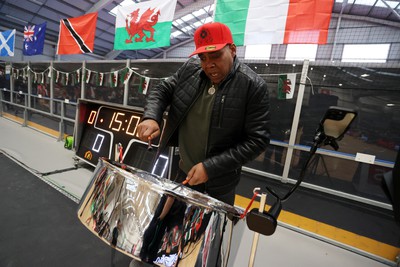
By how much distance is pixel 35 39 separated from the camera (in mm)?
4629

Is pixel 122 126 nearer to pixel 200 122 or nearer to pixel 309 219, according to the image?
pixel 200 122

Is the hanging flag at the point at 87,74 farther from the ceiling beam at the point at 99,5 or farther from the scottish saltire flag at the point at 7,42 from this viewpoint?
the ceiling beam at the point at 99,5

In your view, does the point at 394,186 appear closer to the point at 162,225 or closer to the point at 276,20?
the point at 162,225

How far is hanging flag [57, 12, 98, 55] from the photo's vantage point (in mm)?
3454

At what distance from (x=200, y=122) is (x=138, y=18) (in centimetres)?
249

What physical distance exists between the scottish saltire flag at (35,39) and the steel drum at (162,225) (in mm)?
5528

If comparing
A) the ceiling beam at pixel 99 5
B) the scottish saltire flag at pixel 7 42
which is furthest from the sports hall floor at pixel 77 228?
the ceiling beam at pixel 99 5

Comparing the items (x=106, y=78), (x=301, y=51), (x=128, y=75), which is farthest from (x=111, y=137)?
(x=301, y=51)

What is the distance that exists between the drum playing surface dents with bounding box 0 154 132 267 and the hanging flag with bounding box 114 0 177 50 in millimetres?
2145

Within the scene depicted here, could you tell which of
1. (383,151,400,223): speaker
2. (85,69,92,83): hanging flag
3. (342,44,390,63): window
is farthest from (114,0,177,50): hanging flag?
(342,44,390,63): window

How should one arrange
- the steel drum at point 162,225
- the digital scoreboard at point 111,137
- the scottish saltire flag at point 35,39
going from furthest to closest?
1. the scottish saltire flag at point 35,39
2. the digital scoreboard at point 111,137
3. the steel drum at point 162,225

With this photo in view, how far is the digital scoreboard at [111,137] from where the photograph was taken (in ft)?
7.08

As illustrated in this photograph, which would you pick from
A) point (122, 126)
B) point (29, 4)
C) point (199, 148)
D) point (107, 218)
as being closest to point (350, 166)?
point (199, 148)

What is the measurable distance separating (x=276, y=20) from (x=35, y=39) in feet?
17.5
